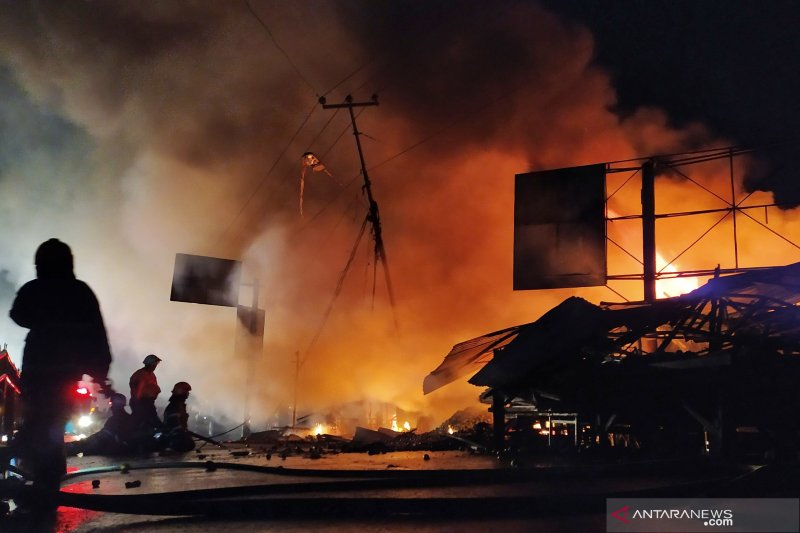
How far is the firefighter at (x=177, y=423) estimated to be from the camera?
9.91 metres

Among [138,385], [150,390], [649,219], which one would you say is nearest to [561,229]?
[649,219]

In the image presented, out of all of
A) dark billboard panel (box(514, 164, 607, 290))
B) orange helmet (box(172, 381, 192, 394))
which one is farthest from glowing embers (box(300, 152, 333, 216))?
orange helmet (box(172, 381, 192, 394))

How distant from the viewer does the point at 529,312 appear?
2691 cm

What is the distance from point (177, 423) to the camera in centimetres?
1014

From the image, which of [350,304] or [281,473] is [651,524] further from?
[350,304]

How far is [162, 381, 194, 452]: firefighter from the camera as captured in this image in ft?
32.5

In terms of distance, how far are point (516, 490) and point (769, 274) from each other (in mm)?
5527

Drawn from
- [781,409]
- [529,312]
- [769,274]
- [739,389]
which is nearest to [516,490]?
[739,389]

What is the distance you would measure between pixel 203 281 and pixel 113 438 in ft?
64.9

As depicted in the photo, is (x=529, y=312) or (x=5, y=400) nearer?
(x=5, y=400)

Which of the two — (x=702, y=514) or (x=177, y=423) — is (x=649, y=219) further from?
(x=702, y=514)

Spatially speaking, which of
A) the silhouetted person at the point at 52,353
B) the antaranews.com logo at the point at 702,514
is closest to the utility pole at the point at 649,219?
the antaranews.com logo at the point at 702,514

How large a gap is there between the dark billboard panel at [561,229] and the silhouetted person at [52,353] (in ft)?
53.1

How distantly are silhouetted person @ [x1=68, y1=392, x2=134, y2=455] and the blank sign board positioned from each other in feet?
62.8
